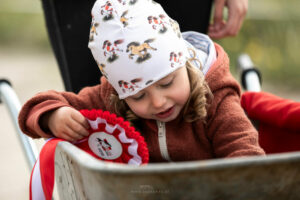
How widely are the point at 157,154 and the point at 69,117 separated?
28 centimetres

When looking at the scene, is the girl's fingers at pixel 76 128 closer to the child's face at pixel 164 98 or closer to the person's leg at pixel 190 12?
the child's face at pixel 164 98

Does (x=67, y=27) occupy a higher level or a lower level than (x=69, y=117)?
higher

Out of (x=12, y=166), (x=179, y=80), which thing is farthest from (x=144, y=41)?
(x=12, y=166)

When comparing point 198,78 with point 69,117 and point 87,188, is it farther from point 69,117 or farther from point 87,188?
point 87,188

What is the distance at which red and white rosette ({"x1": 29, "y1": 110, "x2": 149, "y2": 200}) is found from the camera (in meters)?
0.96

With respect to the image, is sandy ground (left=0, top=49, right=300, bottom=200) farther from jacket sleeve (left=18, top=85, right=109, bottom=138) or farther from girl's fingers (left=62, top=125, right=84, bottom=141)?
girl's fingers (left=62, top=125, right=84, bottom=141)

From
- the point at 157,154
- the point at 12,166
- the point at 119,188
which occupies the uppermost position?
the point at 119,188

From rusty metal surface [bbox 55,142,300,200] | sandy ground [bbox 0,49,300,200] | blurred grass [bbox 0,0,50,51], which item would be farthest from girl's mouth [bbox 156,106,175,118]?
blurred grass [bbox 0,0,50,51]

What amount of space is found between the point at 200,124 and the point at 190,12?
0.44 m

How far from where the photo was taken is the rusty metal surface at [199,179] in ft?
2.19

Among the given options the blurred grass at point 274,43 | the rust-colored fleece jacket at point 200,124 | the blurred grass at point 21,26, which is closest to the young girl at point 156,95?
the rust-colored fleece jacket at point 200,124

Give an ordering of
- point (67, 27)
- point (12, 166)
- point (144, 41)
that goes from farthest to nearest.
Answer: point (12, 166)
point (67, 27)
point (144, 41)

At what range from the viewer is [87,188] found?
80cm

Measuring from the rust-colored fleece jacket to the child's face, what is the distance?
8 cm
